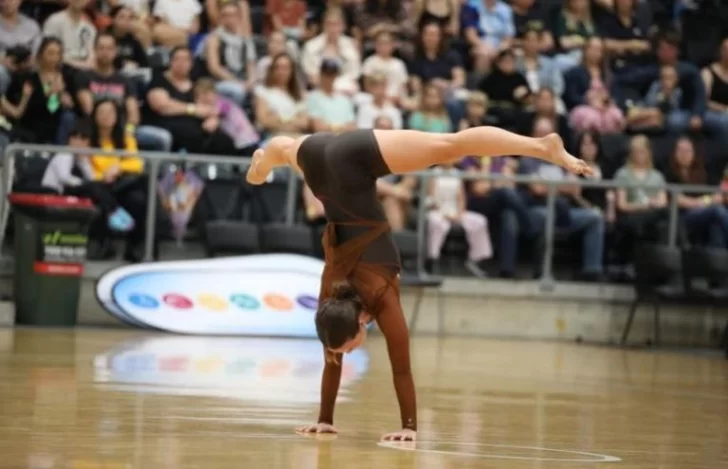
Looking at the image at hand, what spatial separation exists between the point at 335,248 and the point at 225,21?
9.72 meters

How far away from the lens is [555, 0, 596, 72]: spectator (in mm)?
19469

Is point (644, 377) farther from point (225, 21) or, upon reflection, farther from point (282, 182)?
point (225, 21)

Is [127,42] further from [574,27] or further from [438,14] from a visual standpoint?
[574,27]

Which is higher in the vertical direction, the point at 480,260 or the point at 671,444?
the point at 480,260

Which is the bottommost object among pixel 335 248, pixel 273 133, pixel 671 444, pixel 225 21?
pixel 671 444

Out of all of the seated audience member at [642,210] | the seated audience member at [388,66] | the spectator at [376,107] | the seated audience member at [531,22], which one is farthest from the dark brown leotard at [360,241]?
the seated audience member at [531,22]

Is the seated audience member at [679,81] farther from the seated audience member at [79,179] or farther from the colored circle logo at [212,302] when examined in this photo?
the seated audience member at [79,179]

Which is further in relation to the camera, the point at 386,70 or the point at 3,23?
the point at 386,70

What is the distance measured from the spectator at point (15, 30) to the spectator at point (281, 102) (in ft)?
7.78

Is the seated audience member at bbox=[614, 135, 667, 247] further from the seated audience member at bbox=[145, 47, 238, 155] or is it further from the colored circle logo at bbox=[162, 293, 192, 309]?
the colored circle logo at bbox=[162, 293, 192, 309]

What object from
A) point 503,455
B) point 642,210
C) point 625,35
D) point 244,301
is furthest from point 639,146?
point 503,455

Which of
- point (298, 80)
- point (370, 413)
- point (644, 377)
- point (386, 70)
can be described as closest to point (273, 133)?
point (298, 80)

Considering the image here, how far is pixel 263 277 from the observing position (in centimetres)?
1586

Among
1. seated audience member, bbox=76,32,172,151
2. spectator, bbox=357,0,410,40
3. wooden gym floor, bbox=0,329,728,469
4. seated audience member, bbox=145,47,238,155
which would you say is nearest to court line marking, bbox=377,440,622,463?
wooden gym floor, bbox=0,329,728,469
